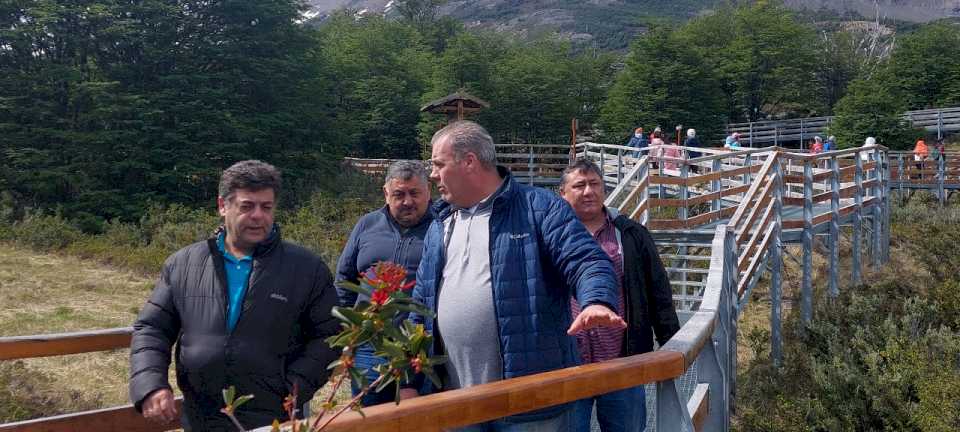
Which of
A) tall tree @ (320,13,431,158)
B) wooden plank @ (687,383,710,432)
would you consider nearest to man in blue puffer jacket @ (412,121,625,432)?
wooden plank @ (687,383,710,432)

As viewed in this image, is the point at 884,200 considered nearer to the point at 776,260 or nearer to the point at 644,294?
the point at 776,260

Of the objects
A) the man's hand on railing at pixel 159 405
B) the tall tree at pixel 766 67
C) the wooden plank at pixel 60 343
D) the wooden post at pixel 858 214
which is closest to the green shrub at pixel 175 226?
the wooden post at pixel 858 214

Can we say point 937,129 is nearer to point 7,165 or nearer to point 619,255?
point 7,165

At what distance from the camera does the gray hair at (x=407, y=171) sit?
361 centimetres

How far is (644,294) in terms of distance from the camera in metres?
3.65

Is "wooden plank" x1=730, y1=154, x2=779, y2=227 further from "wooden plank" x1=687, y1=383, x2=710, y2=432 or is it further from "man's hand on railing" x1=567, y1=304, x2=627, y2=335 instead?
"man's hand on railing" x1=567, y1=304, x2=627, y2=335

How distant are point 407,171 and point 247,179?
876mm

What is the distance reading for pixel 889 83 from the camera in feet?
150

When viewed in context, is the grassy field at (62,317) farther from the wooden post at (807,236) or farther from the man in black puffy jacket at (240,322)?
the wooden post at (807,236)

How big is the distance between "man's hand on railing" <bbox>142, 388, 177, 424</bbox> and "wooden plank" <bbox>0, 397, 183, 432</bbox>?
0.38 m

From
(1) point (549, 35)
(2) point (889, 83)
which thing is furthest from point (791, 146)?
(1) point (549, 35)

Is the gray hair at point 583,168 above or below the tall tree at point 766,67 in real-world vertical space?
below

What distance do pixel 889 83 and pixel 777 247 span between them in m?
42.0

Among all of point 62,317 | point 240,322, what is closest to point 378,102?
point 62,317
